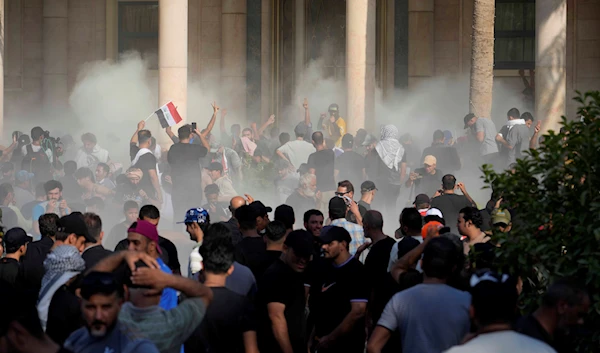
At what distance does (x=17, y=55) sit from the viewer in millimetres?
24172

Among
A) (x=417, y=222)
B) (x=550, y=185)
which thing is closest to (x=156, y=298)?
(x=550, y=185)

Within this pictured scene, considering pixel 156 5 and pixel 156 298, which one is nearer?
pixel 156 298

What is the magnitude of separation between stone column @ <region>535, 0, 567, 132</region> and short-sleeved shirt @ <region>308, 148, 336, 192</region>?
4.38 metres

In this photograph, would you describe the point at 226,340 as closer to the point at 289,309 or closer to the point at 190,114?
the point at 289,309

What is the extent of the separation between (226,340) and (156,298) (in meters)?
0.86

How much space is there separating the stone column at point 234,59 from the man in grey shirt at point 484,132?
734 centimetres

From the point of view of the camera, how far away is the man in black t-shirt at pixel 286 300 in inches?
267

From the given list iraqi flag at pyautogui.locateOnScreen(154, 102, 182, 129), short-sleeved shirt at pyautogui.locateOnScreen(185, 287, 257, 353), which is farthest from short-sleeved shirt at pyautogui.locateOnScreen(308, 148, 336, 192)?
short-sleeved shirt at pyautogui.locateOnScreen(185, 287, 257, 353)

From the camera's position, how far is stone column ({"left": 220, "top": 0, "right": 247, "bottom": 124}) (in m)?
23.4

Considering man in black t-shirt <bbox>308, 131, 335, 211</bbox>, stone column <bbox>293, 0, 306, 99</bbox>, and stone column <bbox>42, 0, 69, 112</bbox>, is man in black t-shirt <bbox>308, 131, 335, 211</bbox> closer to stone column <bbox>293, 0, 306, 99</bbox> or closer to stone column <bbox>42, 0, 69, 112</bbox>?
stone column <bbox>293, 0, 306, 99</bbox>

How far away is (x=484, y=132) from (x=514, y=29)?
796 cm

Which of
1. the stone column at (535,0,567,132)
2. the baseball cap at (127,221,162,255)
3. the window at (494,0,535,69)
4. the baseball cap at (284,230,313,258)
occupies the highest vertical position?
the window at (494,0,535,69)

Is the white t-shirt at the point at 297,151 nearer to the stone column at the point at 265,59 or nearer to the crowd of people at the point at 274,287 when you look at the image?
the crowd of people at the point at 274,287

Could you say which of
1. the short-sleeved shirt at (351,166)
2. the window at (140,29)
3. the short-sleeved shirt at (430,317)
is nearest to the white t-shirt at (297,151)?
the short-sleeved shirt at (351,166)
